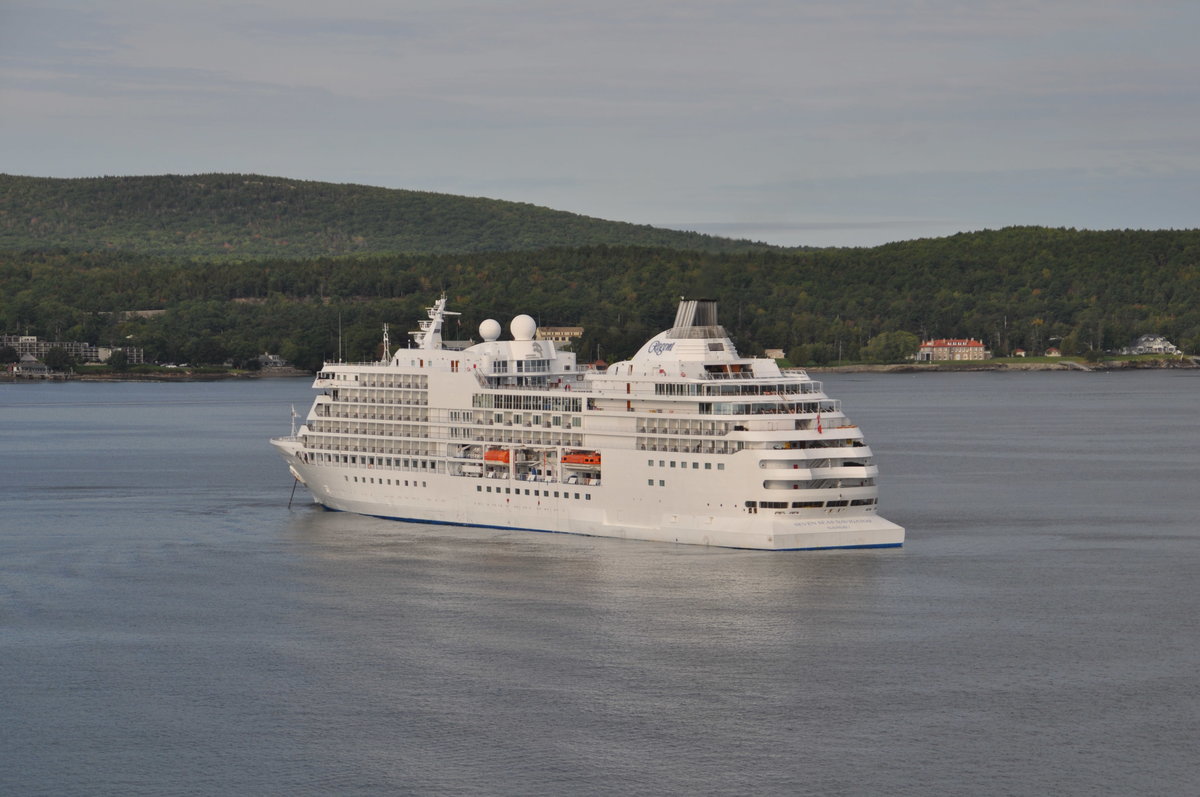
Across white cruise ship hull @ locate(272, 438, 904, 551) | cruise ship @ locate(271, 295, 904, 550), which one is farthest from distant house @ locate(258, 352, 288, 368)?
cruise ship @ locate(271, 295, 904, 550)

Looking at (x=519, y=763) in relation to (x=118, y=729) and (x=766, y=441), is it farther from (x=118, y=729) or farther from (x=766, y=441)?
(x=766, y=441)

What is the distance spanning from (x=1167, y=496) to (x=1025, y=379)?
133 metres

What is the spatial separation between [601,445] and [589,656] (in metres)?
14.3

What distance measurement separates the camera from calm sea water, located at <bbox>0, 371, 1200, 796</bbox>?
96.6 ft

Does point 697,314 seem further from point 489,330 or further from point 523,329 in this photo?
point 489,330

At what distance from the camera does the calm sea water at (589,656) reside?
96.6 feet

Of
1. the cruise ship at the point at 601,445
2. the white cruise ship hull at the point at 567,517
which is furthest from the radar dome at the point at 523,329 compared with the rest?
the white cruise ship hull at the point at 567,517

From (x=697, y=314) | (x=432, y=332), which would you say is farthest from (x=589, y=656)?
(x=432, y=332)

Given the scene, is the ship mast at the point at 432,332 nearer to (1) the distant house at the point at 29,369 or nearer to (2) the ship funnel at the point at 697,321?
(2) the ship funnel at the point at 697,321

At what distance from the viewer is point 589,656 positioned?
36.1 metres

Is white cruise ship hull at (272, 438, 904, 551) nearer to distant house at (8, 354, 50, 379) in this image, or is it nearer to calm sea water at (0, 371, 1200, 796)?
calm sea water at (0, 371, 1200, 796)

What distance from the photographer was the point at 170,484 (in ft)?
225

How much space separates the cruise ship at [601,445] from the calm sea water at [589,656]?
39.7 inches

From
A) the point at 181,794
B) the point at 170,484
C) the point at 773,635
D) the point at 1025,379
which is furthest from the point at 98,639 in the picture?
the point at 1025,379
